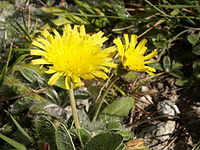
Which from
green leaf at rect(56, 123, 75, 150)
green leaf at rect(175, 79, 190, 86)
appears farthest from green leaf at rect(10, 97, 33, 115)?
green leaf at rect(175, 79, 190, 86)

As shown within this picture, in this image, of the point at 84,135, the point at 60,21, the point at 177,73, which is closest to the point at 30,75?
the point at 60,21

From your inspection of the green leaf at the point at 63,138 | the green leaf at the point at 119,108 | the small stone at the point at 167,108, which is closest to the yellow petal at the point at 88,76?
the green leaf at the point at 63,138

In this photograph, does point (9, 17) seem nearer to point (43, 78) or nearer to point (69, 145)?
point (43, 78)

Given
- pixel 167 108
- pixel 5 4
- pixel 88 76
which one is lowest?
pixel 167 108

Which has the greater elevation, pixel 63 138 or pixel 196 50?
pixel 196 50

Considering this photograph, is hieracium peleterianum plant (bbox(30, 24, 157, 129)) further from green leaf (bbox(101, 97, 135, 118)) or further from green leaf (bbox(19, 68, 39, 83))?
green leaf (bbox(19, 68, 39, 83))

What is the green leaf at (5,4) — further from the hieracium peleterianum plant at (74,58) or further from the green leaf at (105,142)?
the green leaf at (105,142)

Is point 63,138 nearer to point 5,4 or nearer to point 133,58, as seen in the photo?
point 133,58
